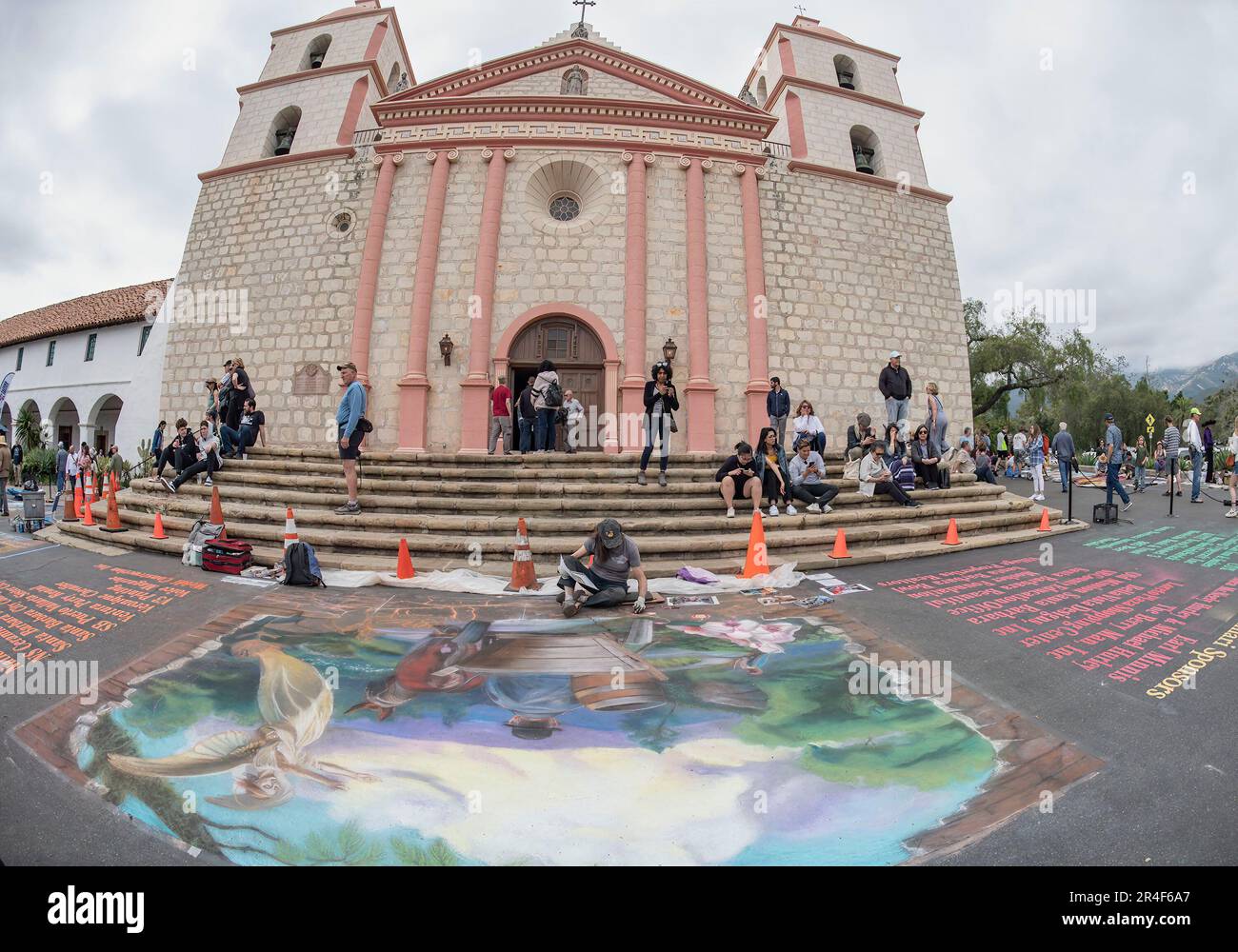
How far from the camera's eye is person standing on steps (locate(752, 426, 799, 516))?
850cm

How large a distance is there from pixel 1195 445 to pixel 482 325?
50.1ft

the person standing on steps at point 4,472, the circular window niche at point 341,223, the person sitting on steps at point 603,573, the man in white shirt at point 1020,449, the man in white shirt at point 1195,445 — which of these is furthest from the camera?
the man in white shirt at point 1020,449

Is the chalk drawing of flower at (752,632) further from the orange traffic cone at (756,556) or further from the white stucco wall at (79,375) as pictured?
the white stucco wall at (79,375)

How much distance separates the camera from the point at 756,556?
667cm

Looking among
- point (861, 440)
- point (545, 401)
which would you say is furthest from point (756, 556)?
point (861, 440)

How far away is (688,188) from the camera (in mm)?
13461

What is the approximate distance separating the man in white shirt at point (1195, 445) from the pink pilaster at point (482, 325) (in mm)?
14472

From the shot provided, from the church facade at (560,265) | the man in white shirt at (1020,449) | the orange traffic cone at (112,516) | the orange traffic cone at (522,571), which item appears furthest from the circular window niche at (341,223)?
→ the man in white shirt at (1020,449)

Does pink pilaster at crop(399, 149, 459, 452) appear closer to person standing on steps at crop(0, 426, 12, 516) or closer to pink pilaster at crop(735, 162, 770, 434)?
pink pilaster at crop(735, 162, 770, 434)

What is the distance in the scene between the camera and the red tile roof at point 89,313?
20859 millimetres
